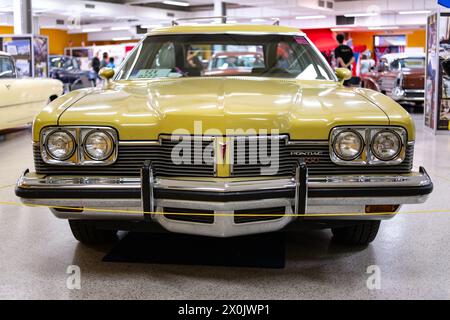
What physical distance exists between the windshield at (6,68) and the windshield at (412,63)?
8.80 meters

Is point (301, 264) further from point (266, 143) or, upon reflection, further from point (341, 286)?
point (266, 143)

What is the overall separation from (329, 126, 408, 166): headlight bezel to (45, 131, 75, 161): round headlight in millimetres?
1230

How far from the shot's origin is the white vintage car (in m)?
7.69

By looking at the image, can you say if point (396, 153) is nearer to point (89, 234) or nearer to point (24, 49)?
point (89, 234)

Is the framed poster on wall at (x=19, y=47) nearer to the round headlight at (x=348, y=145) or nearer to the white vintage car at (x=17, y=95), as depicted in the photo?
the white vintage car at (x=17, y=95)

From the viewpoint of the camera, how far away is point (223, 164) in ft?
8.31

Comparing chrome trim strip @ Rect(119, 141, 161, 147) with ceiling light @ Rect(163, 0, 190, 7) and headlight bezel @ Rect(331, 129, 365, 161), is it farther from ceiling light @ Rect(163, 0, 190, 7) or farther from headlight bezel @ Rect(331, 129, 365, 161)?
ceiling light @ Rect(163, 0, 190, 7)

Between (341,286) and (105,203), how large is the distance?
Answer: 123 centimetres

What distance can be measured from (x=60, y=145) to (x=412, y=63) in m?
11.8

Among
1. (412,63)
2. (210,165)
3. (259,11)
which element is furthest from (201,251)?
(259,11)

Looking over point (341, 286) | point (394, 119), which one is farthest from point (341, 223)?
point (394, 119)

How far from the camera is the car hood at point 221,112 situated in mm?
2545

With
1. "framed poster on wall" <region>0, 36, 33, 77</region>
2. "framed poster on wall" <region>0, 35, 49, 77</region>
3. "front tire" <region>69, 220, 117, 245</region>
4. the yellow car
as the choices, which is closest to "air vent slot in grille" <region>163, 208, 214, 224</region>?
the yellow car

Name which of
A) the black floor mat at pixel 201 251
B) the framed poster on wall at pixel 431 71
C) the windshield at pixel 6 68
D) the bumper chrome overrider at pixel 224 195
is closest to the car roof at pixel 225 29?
the black floor mat at pixel 201 251
